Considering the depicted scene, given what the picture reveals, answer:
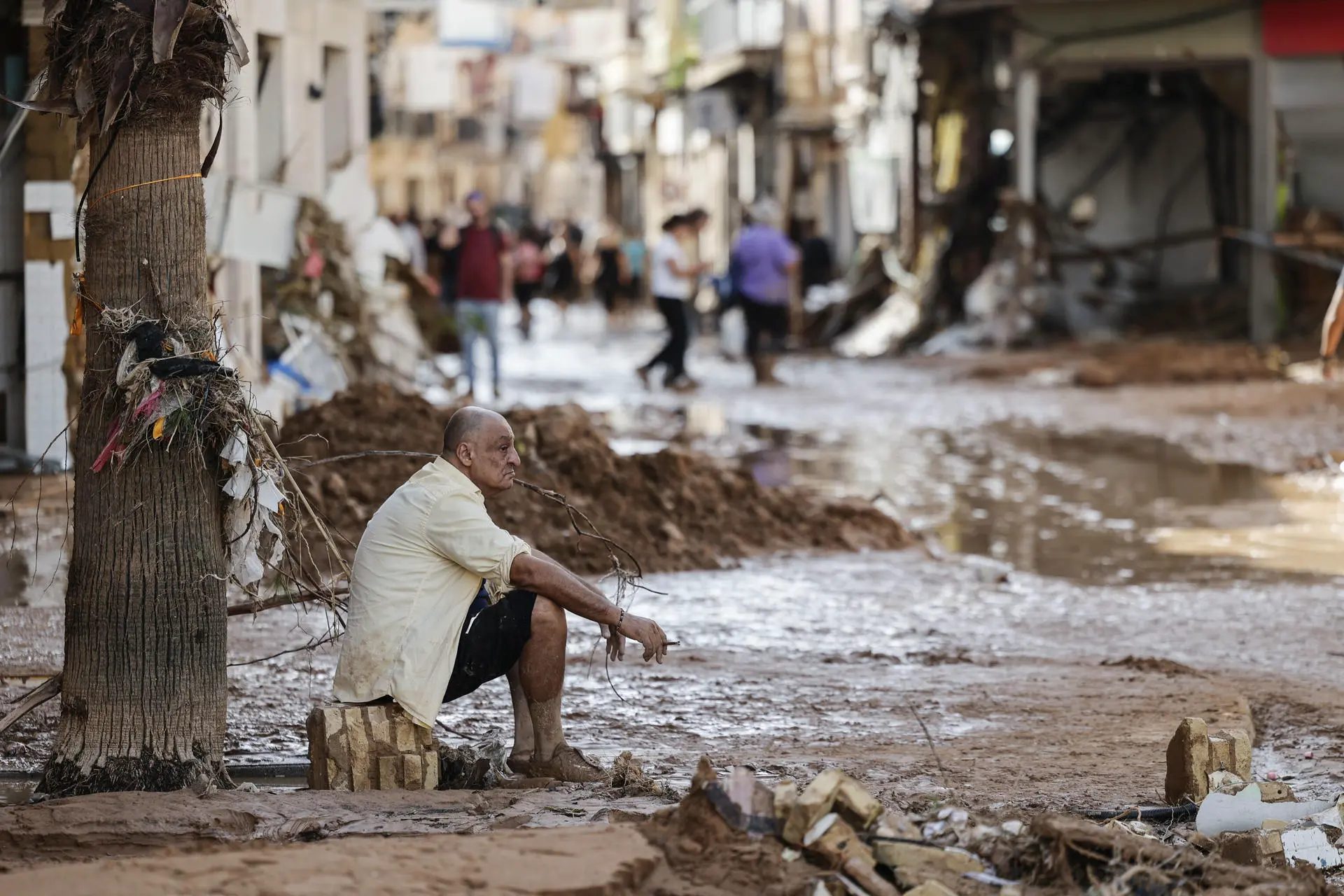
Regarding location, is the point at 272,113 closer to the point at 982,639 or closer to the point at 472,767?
the point at 982,639

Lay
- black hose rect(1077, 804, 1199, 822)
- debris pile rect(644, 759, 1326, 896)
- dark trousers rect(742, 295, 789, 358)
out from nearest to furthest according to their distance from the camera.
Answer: debris pile rect(644, 759, 1326, 896) → black hose rect(1077, 804, 1199, 822) → dark trousers rect(742, 295, 789, 358)

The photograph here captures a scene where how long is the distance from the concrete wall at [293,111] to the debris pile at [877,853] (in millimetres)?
8324

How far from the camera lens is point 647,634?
18.3 ft

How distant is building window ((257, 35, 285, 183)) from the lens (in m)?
16.0

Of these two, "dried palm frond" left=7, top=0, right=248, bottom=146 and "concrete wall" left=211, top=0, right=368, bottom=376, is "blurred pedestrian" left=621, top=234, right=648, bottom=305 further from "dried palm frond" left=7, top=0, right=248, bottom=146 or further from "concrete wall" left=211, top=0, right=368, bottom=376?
"dried palm frond" left=7, top=0, right=248, bottom=146

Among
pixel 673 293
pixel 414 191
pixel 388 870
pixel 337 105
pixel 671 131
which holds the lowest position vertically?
pixel 388 870

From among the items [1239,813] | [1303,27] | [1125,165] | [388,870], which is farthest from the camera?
[1125,165]

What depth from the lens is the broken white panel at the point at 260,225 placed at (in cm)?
1391

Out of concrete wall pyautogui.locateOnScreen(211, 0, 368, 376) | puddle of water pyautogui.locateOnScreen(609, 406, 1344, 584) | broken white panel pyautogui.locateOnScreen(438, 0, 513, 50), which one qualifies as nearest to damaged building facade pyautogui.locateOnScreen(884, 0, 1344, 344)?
puddle of water pyautogui.locateOnScreen(609, 406, 1344, 584)

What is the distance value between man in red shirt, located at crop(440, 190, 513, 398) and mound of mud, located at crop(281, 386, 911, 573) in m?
7.34

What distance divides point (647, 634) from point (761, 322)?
54.9 ft

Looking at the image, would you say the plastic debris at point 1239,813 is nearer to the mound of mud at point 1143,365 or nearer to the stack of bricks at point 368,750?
the stack of bricks at point 368,750

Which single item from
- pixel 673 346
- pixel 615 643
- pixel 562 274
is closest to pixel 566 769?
pixel 615 643

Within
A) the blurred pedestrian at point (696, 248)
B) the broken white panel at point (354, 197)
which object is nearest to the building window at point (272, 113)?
the broken white panel at point (354, 197)
